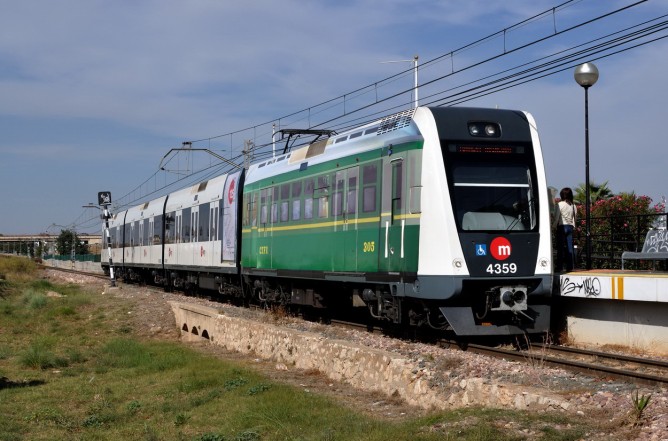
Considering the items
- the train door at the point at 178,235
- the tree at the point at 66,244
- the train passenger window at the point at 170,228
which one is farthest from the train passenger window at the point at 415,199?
the tree at the point at 66,244

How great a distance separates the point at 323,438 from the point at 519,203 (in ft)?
18.8

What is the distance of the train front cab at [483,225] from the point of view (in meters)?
12.0

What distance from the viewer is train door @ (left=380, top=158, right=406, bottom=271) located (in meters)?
12.9

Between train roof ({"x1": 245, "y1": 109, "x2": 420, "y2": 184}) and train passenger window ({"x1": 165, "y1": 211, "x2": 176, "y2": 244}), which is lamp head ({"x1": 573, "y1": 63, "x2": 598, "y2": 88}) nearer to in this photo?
train roof ({"x1": 245, "y1": 109, "x2": 420, "y2": 184})

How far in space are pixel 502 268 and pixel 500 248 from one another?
0.30 m

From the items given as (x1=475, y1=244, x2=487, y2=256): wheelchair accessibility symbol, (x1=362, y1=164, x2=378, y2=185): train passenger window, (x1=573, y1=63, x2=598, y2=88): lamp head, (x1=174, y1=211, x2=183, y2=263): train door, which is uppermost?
(x1=573, y1=63, x2=598, y2=88): lamp head

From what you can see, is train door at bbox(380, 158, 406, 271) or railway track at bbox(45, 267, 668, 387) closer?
railway track at bbox(45, 267, 668, 387)

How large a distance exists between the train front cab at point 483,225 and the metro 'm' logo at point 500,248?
0.05ft

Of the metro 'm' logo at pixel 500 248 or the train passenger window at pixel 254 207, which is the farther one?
the train passenger window at pixel 254 207

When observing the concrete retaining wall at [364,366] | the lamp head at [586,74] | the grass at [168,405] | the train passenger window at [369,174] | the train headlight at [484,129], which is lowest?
the grass at [168,405]

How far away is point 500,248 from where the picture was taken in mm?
12211

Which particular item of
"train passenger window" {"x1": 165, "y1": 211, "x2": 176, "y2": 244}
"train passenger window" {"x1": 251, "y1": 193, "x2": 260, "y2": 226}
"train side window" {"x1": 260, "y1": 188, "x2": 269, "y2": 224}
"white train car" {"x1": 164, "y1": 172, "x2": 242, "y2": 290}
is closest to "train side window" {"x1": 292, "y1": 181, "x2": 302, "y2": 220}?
"train side window" {"x1": 260, "y1": 188, "x2": 269, "y2": 224}

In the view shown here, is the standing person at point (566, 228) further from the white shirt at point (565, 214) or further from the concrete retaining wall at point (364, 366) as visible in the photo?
the concrete retaining wall at point (364, 366)

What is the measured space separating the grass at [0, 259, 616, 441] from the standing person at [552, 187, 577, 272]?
6.01 m
